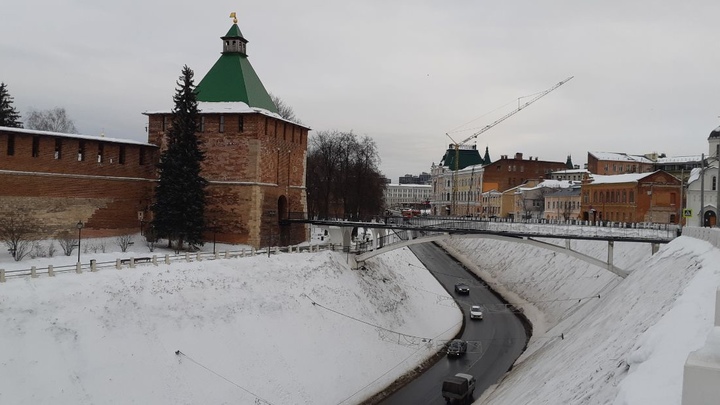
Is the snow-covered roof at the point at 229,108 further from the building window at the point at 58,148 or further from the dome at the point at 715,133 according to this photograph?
the dome at the point at 715,133

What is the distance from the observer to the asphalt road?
21562mm

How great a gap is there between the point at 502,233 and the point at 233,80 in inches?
705

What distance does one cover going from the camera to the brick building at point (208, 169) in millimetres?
25625

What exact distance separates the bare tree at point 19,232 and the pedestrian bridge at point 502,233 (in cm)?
1376

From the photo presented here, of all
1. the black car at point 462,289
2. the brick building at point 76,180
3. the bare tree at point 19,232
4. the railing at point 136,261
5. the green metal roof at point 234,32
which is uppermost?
the green metal roof at point 234,32

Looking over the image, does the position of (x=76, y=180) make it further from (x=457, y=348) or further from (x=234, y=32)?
(x=457, y=348)

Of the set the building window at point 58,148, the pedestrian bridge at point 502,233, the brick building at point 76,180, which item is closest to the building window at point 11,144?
the brick building at point 76,180

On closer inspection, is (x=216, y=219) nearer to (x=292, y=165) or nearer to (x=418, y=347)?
(x=292, y=165)

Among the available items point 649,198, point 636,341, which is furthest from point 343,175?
point 636,341

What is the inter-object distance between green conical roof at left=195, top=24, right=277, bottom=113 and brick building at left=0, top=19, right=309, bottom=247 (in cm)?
6

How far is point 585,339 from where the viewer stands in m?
15.4

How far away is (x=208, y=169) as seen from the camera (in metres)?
30.7

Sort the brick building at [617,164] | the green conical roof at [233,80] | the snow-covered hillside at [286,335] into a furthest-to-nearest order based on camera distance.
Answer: the brick building at [617,164] → the green conical roof at [233,80] → the snow-covered hillside at [286,335]

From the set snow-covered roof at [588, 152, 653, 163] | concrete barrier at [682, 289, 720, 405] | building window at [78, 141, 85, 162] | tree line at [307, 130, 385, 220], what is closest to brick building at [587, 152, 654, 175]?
snow-covered roof at [588, 152, 653, 163]
